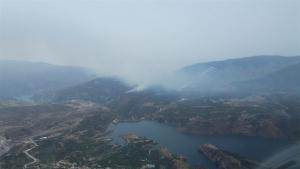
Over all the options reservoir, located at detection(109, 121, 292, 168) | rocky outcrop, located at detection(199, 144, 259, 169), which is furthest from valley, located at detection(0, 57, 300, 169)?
reservoir, located at detection(109, 121, 292, 168)

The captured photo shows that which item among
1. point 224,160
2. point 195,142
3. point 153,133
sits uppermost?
point 153,133

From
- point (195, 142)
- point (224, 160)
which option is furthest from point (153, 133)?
point (224, 160)

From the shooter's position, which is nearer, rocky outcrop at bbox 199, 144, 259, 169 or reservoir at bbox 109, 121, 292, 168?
rocky outcrop at bbox 199, 144, 259, 169

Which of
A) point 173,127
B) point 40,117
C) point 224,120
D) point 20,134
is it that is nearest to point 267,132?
point 224,120

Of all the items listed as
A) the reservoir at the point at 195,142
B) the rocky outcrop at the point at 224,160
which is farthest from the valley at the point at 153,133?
the reservoir at the point at 195,142

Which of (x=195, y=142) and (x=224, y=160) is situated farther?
(x=195, y=142)

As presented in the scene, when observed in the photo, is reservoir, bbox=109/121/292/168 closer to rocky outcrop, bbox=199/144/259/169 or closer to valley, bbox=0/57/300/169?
valley, bbox=0/57/300/169

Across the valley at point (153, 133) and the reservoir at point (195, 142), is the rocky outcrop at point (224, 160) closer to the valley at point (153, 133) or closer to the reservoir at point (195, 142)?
the valley at point (153, 133)

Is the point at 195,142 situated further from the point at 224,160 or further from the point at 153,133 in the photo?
the point at 224,160
